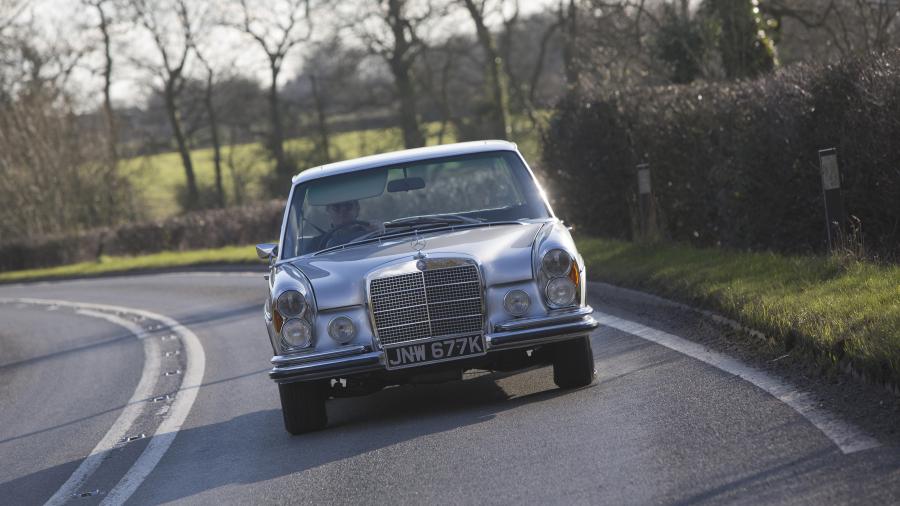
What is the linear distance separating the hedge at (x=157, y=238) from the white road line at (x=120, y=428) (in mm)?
25212

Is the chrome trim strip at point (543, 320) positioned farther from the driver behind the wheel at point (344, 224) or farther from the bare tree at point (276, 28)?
the bare tree at point (276, 28)

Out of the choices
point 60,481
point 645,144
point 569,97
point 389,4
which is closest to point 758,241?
point 645,144

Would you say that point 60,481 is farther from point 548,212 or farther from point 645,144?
point 645,144

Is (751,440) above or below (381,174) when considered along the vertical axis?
below

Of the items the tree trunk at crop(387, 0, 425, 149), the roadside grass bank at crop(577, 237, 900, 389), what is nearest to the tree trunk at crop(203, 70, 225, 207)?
the tree trunk at crop(387, 0, 425, 149)

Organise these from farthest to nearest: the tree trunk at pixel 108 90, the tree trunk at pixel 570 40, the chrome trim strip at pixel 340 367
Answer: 1. the tree trunk at pixel 108 90
2. the tree trunk at pixel 570 40
3. the chrome trim strip at pixel 340 367

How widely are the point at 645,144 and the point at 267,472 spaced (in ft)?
33.9

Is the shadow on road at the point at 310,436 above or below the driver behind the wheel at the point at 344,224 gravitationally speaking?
below

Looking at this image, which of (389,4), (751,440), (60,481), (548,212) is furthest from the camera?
(389,4)

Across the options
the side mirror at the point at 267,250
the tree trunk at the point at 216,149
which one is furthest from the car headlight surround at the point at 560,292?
the tree trunk at the point at 216,149

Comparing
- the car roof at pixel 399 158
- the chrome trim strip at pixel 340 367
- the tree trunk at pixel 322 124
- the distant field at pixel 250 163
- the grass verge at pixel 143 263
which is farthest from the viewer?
the tree trunk at pixel 322 124

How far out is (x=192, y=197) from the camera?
59.9 meters

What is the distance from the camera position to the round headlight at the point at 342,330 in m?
7.62

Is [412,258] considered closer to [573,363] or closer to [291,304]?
[291,304]
